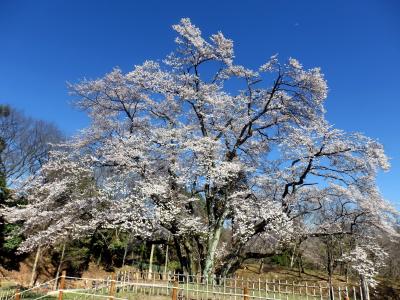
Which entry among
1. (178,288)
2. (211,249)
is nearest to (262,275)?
(211,249)

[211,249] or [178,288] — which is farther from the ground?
[211,249]

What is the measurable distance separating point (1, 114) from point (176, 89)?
22.3 metres

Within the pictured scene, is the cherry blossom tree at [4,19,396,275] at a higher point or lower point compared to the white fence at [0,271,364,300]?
higher

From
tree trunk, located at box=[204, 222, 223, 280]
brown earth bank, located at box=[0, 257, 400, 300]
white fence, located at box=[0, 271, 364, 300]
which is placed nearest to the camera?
white fence, located at box=[0, 271, 364, 300]

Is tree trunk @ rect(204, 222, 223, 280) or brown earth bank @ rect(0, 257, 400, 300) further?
brown earth bank @ rect(0, 257, 400, 300)

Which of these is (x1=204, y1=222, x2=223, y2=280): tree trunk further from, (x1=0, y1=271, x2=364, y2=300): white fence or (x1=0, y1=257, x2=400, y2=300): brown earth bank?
(x1=0, y1=257, x2=400, y2=300): brown earth bank

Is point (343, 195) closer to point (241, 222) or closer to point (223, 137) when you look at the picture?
point (241, 222)

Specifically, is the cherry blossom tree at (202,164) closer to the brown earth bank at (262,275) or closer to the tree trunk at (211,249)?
the tree trunk at (211,249)

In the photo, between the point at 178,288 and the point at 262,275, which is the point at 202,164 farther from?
the point at 262,275

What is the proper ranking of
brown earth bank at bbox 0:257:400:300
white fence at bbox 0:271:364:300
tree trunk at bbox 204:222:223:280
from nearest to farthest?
1. white fence at bbox 0:271:364:300
2. tree trunk at bbox 204:222:223:280
3. brown earth bank at bbox 0:257:400:300

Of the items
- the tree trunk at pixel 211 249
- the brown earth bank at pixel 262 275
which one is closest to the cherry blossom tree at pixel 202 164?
the tree trunk at pixel 211 249

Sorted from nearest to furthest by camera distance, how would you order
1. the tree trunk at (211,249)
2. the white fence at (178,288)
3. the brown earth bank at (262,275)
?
1. the white fence at (178,288)
2. the tree trunk at (211,249)
3. the brown earth bank at (262,275)

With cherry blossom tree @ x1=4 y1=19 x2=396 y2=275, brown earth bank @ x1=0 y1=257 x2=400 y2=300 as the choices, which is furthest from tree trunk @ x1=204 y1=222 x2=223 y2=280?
brown earth bank @ x1=0 y1=257 x2=400 y2=300

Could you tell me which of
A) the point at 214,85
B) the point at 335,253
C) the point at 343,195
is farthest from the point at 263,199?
the point at 335,253
